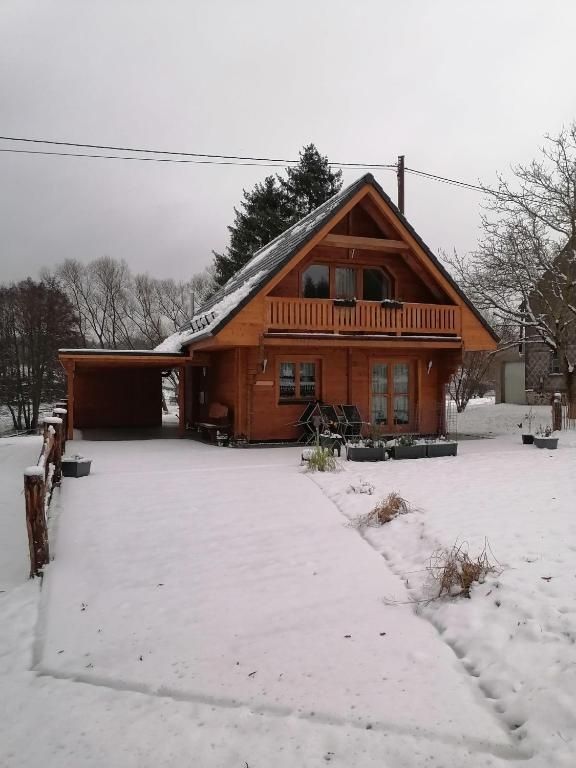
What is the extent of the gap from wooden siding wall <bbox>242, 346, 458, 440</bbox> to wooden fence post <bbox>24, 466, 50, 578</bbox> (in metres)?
8.08

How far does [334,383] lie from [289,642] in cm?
1077

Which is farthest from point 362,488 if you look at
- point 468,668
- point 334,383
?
point 334,383

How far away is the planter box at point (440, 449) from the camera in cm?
1081

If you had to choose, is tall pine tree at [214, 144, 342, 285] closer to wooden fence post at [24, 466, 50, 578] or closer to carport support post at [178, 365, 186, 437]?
carport support post at [178, 365, 186, 437]

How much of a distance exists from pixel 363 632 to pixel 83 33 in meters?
11.8

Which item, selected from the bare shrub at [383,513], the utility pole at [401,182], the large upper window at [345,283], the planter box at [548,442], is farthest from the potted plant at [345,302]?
the utility pole at [401,182]

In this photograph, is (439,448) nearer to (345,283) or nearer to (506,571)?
(345,283)

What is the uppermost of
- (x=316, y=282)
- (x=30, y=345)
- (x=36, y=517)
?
(x=316, y=282)

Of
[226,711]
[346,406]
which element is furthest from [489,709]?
[346,406]

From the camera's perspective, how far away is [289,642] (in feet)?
12.3

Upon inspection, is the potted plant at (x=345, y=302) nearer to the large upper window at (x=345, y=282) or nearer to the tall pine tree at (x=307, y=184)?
the large upper window at (x=345, y=282)

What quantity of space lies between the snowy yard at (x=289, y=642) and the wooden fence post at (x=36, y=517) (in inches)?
8.2

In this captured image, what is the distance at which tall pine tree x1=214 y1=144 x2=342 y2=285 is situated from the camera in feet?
104

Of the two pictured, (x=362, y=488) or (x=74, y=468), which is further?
(x=74, y=468)
